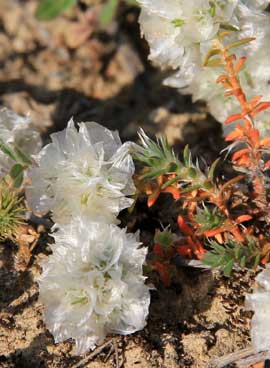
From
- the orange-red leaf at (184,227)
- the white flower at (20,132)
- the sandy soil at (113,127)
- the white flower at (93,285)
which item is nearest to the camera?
the white flower at (93,285)

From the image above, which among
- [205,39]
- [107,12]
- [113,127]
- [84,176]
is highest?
[205,39]

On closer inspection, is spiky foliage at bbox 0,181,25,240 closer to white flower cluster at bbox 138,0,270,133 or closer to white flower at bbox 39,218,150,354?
white flower at bbox 39,218,150,354

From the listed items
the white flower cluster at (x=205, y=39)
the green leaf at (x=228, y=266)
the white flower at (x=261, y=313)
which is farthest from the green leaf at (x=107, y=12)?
the white flower at (x=261, y=313)

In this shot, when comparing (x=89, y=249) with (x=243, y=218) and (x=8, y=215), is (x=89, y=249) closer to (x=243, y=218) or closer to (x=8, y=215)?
(x=8, y=215)

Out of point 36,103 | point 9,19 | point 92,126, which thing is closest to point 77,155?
point 92,126

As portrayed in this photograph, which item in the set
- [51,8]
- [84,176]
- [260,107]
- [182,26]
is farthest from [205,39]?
[51,8]

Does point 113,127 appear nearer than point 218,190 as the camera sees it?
No

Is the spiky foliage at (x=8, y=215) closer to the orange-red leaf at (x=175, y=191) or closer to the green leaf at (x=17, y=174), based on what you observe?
the green leaf at (x=17, y=174)
